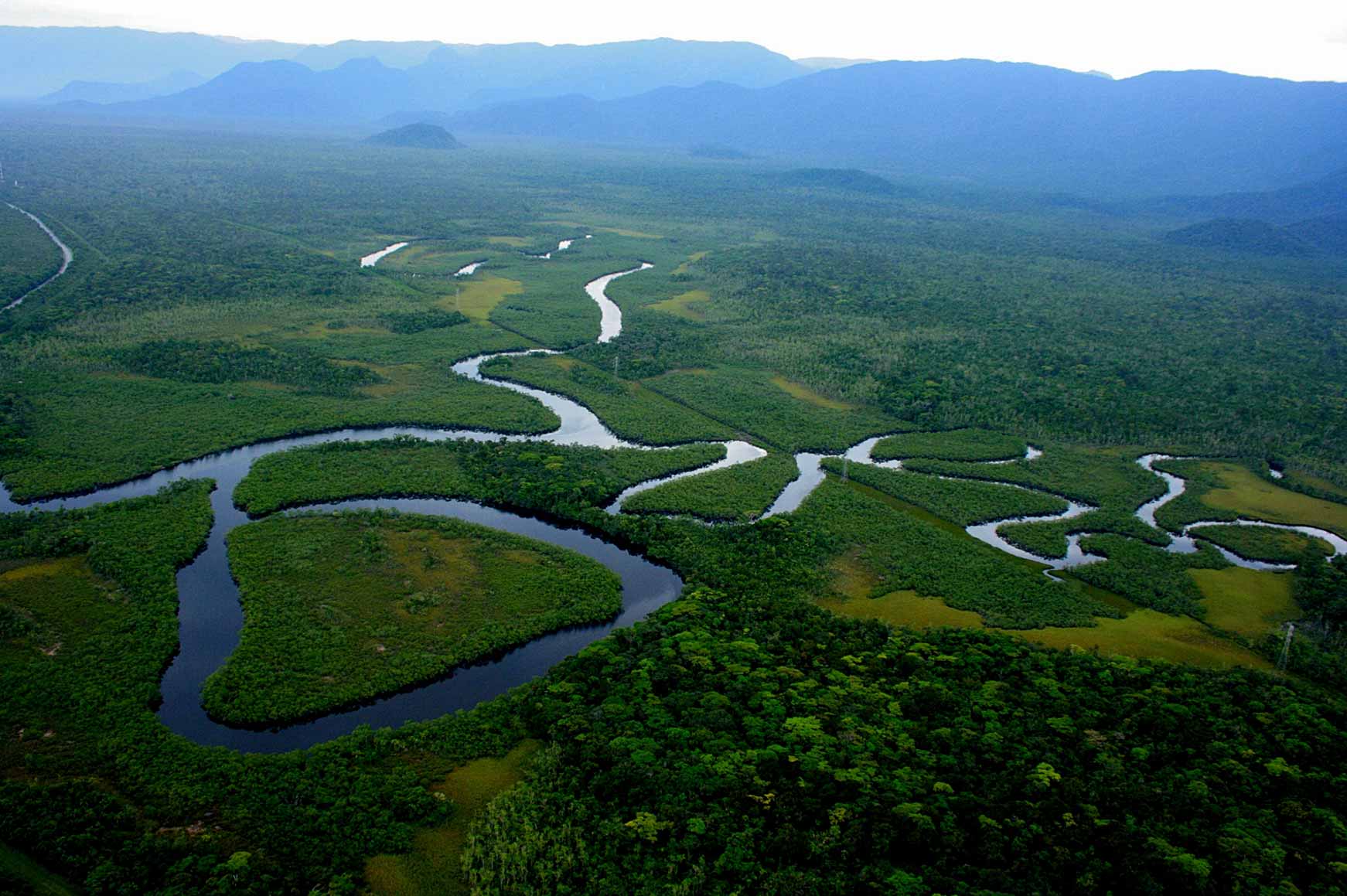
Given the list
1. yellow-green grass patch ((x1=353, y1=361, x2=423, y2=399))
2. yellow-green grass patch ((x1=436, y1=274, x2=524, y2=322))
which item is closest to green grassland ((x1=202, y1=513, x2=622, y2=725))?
yellow-green grass patch ((x1=353, y1=361, x2=423, y2=399))

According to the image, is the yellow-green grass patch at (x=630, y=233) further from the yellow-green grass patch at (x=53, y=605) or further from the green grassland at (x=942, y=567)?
the yellow-green grass patch at (x=53, y=605)

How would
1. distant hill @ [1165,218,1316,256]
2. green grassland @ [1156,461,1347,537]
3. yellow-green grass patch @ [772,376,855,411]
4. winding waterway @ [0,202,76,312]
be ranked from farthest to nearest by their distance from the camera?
1. distant hill @ [1165,218,1316,256]
2. winding waterway @ [0,202,76,312]
3. yellow-green grass patch @ [772,376,855,411]
4. green grassland @ [1156,461,1347,537]

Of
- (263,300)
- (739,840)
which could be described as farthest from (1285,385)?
(263,300)

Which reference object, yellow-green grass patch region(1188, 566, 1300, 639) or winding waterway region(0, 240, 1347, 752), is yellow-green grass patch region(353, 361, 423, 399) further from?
yellow-green grass patch region(1188, 566, 1300, 639)

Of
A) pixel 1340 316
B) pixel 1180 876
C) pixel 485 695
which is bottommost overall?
pixel 485 695

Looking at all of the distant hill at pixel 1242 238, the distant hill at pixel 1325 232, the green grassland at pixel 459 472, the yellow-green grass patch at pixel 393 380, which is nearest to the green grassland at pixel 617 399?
the green grassland at pixel 459 472

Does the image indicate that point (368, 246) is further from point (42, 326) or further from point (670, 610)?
point (670, 610)
